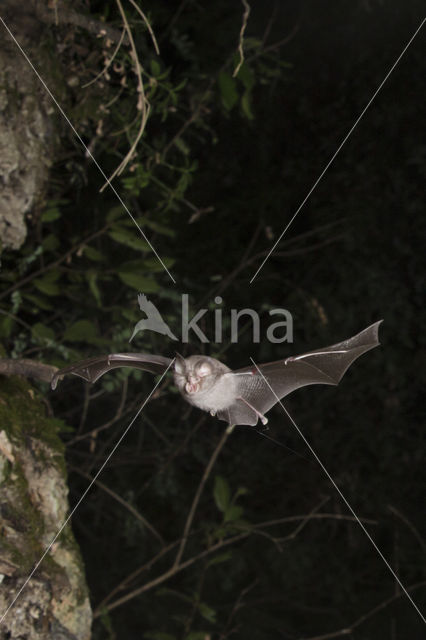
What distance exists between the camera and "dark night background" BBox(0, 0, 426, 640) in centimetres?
110

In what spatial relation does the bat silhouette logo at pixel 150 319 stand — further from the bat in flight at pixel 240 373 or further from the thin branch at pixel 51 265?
the bat in flight at pixel 240 373

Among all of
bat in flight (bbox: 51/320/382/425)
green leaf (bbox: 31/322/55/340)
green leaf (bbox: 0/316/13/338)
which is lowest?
green leaf (bbox: 31/322/55/340)

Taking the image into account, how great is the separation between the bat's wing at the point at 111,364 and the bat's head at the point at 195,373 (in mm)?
24

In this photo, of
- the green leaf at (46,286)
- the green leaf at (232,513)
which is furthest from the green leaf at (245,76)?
the green leaf at (232,513)

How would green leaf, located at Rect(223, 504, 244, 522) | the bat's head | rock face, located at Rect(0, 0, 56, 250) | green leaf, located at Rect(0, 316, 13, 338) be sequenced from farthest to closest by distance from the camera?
green leaf, located at Rect(223, 504, 244, 522)
green leaf, located at Rect(0, 316, 13, 338)
rock face, located at Rect(0, 0, 56, 250)
the bat's head

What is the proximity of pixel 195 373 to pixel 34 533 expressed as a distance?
10.6 inches

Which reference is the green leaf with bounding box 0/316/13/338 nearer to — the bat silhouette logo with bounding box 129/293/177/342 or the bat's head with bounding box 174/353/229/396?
the bat silhouette logo with bounding box 129/293/177/342

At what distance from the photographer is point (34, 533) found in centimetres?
68

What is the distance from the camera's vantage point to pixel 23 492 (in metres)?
0.67

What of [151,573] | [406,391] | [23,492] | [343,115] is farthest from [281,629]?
[343,115]

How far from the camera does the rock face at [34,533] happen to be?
0.65 m

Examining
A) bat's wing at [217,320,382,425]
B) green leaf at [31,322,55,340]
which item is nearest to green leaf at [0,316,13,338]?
green leaf at [31,322,55,340]

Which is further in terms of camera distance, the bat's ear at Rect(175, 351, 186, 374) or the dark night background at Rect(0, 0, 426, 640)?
the dark night background at Rect(0, 0, 426, 640)

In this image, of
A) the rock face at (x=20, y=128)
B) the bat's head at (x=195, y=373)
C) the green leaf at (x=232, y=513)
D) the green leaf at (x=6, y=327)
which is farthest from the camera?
the green leaf at (x=232, y=513)
